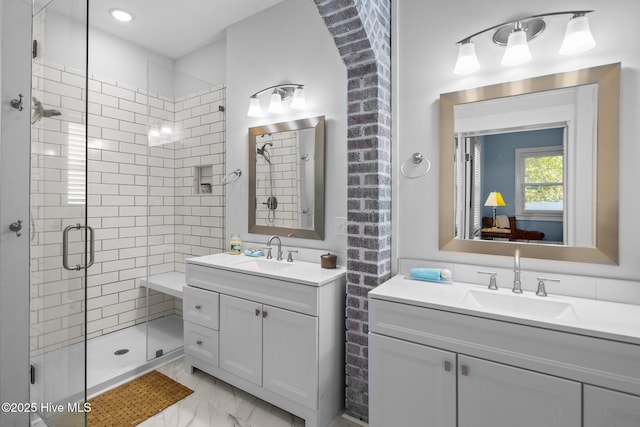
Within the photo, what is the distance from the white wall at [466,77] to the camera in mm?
1525

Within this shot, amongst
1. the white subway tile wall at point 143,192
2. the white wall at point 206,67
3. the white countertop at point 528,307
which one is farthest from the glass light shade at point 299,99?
the white countertop at point 528,307

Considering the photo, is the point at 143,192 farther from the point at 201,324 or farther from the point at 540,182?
the point at 540,182

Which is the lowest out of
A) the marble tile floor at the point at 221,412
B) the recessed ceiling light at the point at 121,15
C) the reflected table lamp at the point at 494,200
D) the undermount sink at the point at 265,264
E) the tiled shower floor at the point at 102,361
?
the marble tile floor at the point at 221,412

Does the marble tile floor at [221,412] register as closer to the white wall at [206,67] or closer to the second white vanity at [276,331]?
the second white vanity at [276,331]

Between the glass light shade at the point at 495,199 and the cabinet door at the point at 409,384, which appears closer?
the cabinet door at the point at 409,384

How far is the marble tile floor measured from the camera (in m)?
1.96

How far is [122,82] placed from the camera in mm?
3227

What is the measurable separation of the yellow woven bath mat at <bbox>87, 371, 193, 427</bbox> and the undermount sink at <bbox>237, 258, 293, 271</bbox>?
980 mm

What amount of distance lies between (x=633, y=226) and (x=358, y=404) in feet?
5.76

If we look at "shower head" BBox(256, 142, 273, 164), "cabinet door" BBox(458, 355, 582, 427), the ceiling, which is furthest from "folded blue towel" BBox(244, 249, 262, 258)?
the ceiling

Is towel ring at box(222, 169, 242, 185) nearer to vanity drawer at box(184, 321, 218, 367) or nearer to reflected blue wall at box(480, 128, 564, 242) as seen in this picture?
vanity drawer at box(184, 321, 218, 367)

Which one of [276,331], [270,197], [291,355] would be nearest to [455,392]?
[291,355]

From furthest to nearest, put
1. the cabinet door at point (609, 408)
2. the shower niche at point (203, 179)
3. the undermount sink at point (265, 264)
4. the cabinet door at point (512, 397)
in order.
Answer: the shower niche at point (203, 179)
the undermount sink at point (265, 264)
the cabinet door at point (512, 397)
the cabinet door at point (609, 408)

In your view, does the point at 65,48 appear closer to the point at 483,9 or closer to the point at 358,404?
the point at 483,9
